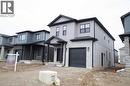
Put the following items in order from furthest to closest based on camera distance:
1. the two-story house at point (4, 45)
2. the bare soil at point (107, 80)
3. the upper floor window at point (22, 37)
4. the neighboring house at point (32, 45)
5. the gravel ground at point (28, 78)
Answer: the two-story house at point (4, 45) < the upper floor window at point (22, 37) < the neighboring house at point (32, 45) < the bare soil at point (107, 80) < the gravel ground at point (28, 78)

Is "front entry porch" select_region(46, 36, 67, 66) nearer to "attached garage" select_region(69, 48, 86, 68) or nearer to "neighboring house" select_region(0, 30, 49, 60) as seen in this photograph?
"attached garage" select_region(69, 48, 86, 68)

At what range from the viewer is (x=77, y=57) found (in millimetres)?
A: 21812

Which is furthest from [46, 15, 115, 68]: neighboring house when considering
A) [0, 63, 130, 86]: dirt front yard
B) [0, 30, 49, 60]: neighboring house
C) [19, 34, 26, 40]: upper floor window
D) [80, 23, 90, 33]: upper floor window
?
[19, 34, 26, 40]: upper floor window

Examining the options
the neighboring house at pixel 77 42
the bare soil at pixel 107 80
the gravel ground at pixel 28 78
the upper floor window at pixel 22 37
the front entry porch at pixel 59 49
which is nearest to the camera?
the gravel ground at pixel 28 78

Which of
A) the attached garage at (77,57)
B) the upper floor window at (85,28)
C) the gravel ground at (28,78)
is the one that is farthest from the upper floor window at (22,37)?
the gravel ground at (28,78)

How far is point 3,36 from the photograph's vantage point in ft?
127

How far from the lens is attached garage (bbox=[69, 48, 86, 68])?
69.2 feet

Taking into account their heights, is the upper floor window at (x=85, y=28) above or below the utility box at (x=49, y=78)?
above

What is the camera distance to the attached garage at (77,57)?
21.1 meters

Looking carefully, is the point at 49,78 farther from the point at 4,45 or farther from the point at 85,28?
the point at 4,45

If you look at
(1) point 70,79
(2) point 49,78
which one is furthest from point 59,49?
(2) point 49,78

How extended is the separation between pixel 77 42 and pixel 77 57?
2.26 metres

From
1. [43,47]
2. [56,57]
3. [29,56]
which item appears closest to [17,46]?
[29,56]

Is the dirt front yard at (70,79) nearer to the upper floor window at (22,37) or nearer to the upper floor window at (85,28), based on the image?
the upper floor window at (85,28)
